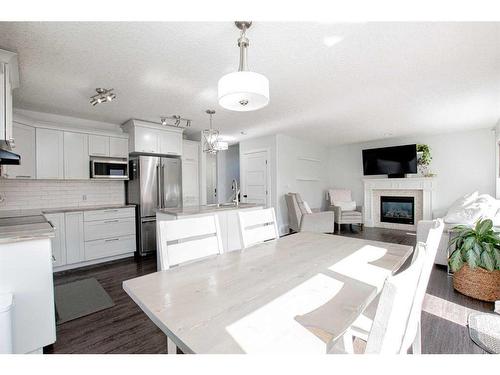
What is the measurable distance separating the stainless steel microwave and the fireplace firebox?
596 centimetres

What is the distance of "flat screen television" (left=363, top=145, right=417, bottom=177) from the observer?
17.4 feet

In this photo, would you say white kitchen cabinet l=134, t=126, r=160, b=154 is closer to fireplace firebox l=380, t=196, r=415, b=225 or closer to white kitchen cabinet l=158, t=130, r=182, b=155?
white kitchen cabinet l=158, t=130, r=182, b=155

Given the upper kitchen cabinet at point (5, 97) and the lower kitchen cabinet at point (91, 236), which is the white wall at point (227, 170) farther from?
the upper kitchen cabinet at point (5, 97)

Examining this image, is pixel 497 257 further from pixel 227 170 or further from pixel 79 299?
pixel 227 170

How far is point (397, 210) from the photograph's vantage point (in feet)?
19.0

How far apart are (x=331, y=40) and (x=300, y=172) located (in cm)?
423

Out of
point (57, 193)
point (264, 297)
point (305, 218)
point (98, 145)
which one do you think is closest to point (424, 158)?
point (305, 218)

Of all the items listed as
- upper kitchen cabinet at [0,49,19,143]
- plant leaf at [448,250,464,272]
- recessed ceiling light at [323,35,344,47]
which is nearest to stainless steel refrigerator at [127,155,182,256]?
upper kitchen cabinet at [0,49,19,143]

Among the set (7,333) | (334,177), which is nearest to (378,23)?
(7,333)

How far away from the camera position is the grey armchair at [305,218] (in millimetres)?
4660

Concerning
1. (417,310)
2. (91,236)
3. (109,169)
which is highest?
(109,169)

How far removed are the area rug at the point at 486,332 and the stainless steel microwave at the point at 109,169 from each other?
4.22m
